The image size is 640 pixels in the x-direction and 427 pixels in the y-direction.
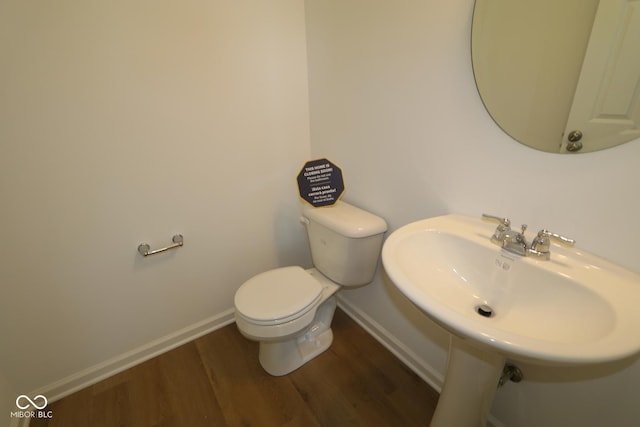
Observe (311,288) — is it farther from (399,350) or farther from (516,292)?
(516,292)

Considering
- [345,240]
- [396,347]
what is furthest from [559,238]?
[396,347]

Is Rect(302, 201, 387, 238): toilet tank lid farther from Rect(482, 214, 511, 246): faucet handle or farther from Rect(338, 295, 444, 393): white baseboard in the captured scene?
Rect(338, 295, 444, 393): white baseboard

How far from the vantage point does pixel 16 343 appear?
3.82 feet

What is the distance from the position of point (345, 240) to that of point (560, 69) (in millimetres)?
886

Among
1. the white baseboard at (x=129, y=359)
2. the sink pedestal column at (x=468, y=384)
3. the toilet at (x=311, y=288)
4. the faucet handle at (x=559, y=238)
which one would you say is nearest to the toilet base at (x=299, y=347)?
the toilet at (x=311, y=288)

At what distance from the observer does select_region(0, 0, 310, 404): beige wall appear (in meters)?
1.00

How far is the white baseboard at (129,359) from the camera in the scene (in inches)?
50.8

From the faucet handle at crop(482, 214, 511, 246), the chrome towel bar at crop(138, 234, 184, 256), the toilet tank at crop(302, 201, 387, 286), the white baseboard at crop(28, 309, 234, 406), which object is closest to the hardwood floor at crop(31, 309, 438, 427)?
the white baseboard at crop(28, 309, 234, 406)

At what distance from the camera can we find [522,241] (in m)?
0.74

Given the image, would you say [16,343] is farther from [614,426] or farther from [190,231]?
[614,426]

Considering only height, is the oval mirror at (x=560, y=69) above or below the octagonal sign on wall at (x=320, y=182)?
above

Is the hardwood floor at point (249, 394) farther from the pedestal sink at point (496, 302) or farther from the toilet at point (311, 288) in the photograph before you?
the pedestal sink at point (496, 302)

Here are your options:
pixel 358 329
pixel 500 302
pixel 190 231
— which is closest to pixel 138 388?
pixel 190 231

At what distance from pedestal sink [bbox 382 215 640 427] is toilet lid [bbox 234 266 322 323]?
59 cm
